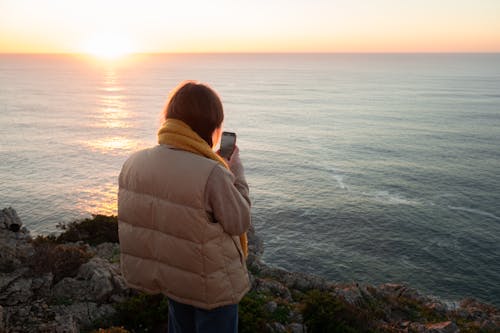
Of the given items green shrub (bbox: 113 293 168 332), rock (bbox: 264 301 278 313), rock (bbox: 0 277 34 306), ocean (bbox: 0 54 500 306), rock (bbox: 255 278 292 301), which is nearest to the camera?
rock (bbox: 0 277 34 306)

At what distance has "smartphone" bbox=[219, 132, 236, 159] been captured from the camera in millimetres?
4402

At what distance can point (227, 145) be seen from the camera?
176 inches

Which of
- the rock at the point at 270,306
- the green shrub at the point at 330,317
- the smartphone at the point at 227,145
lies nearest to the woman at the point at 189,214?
the smartphone at the point at 227,145

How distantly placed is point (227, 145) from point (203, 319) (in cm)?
186

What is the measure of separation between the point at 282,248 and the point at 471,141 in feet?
214

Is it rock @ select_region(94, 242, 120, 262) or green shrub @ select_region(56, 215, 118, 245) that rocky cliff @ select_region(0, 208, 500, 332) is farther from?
green shrub @ select_region(56, 215, 118, 245)

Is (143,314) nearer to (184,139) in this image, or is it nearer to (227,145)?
(227,145)

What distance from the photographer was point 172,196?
3.76m

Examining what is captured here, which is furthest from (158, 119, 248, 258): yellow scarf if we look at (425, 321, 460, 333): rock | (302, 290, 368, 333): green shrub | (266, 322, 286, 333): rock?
(425, 321, 460, 333): rock

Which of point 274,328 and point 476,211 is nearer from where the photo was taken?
point 274,328

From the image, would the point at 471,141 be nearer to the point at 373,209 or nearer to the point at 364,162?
the point at 364,162

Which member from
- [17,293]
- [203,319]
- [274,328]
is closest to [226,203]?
[203,319]

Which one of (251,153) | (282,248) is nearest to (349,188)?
(282,248)

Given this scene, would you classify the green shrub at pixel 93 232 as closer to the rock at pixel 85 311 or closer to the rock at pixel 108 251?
the rock at pixel 108 251
